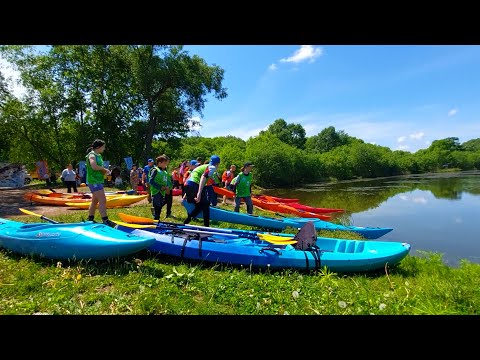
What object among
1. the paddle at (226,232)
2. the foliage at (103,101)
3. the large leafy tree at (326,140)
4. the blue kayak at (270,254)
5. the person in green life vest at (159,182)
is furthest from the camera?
the large leafy tree at (326,140)

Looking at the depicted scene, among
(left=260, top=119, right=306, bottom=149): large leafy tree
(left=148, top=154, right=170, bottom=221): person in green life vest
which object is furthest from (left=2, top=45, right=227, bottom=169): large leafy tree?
(left=260, top=119, right=306, bottom=149): large leafy tree

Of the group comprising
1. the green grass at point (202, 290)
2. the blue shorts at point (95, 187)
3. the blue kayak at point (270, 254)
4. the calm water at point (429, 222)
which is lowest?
the calm water at point (429, 222)

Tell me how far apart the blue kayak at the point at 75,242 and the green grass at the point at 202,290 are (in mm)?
161

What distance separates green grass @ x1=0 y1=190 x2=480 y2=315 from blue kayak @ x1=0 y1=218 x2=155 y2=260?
0.16m

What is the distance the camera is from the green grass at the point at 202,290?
131 inches

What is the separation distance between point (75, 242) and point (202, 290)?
208 centimetres

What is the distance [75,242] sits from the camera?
4195mm

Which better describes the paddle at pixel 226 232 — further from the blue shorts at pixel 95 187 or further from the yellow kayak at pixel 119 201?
the yellow kayak at pixel 119 201

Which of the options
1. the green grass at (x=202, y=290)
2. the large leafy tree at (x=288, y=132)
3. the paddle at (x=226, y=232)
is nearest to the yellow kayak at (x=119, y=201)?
the paddle at (x=226, y=232)

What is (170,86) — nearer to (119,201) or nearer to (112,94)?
(112,94)
